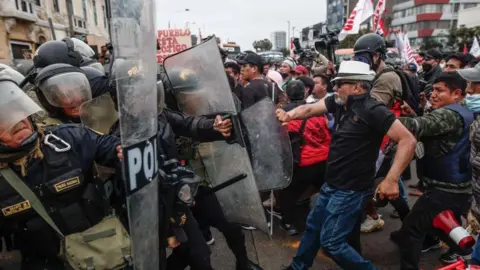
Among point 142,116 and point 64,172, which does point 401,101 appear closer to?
point 142,116

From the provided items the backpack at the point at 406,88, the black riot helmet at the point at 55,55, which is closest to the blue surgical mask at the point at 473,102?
the backpack at the point at 406,88

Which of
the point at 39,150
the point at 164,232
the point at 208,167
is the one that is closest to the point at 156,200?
the point at 164,232

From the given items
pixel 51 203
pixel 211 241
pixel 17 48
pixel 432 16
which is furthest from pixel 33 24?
pixel 432 16

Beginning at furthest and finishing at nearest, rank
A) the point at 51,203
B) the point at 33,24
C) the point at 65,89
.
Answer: the point at 33,24
the point at 65,89
the point at 51,203

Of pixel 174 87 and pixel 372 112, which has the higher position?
pixel 174 87

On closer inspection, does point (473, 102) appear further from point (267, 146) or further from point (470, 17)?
point (470, 17)

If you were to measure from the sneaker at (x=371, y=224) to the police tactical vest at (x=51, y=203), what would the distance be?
2853 mm

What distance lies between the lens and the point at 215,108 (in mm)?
2434

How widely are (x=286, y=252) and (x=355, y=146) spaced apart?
1.52m

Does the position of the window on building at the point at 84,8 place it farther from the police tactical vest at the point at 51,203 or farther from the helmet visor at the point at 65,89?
the police tactical vest at the point at 51,203

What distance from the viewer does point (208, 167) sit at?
278cm

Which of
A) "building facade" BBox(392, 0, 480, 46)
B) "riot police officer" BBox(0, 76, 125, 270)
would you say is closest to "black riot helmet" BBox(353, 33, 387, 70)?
"riot police officer" BBox(0, 76, 125, 270)

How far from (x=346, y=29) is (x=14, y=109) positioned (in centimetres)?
637

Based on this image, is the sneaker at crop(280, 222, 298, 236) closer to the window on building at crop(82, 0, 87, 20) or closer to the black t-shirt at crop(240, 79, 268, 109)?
the black t-shirt at crop(240, 79, 268, 109)
